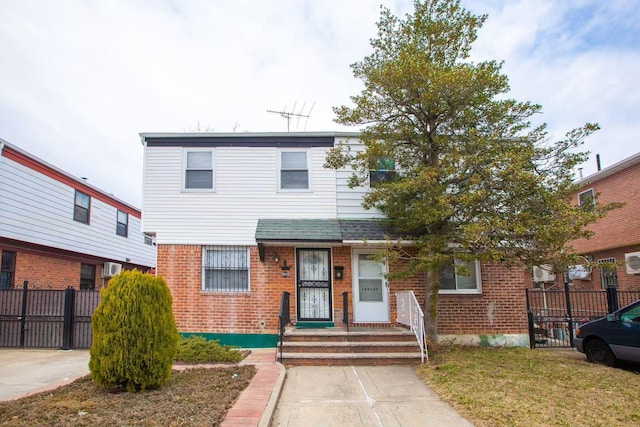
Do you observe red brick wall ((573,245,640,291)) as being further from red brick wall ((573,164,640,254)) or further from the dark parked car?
the dark parked car

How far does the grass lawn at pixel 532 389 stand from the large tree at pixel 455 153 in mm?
1695

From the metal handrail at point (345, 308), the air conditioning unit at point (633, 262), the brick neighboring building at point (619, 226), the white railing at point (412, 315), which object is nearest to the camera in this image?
the white railing at point (412, 315)

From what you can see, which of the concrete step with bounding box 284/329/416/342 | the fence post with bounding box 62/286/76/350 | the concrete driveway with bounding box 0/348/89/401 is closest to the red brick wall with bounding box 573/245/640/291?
the concrete step with bounding box 284/329/416/342

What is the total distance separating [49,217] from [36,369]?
8.25 m

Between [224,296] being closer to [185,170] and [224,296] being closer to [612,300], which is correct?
[185,170]

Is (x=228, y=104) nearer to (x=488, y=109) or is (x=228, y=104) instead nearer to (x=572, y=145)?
(x=488, y=109)

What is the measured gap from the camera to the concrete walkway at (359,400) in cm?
521

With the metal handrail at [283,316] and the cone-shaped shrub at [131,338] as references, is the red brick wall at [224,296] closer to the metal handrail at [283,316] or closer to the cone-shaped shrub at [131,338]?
the metal handrail at [283,316]

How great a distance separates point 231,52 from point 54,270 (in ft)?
32.7

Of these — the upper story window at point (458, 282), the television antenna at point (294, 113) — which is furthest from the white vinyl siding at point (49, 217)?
the upper story window at point (458, 282)

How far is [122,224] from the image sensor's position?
19.5m

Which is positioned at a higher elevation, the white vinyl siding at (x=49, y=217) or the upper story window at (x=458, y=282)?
the white vinyl siding at (x=49, y=217)

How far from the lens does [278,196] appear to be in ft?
35.9

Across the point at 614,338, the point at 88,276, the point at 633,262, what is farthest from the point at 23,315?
the point at 633,262
